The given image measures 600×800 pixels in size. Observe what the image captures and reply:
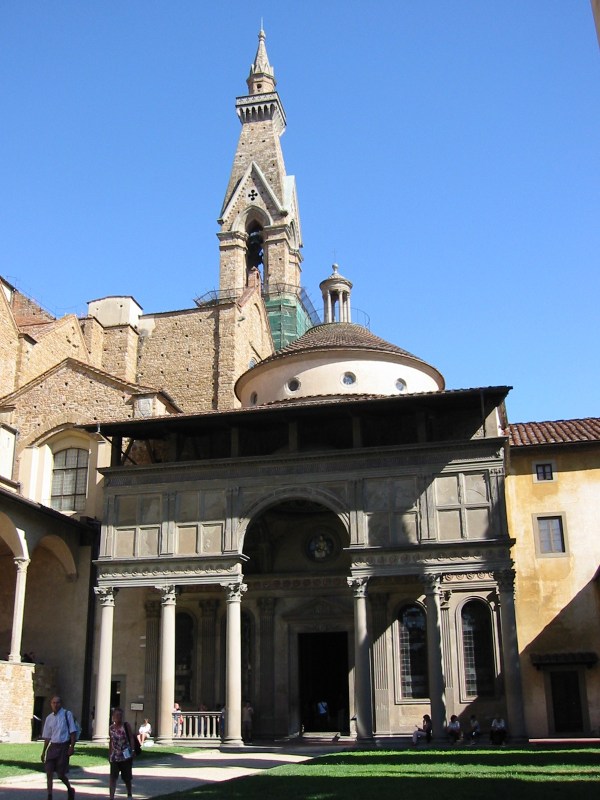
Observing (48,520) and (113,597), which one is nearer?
(113,597)

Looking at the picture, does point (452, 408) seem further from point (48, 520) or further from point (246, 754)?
point (48, 520)

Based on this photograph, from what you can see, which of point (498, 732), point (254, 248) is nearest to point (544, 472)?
point (498, 732)

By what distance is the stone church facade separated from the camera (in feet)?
76.6

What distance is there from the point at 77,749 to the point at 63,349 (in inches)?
794

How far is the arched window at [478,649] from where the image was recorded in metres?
25.2

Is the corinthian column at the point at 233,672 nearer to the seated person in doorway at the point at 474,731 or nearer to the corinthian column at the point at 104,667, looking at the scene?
the corinthian column at the point at 104,667

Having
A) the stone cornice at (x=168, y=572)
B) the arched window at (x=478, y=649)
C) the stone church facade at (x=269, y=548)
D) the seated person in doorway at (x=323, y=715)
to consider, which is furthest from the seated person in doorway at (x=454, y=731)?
the stone cornice at (x=168, y=572)

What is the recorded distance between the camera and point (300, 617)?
27203mm

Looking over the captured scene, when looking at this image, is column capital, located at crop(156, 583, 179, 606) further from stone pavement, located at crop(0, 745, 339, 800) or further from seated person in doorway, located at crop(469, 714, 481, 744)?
seated person in doorway, located at crop(469, 714, 481, 744)

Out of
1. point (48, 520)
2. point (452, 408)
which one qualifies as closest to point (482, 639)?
point (452, 408)

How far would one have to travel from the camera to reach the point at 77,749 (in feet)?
66.6

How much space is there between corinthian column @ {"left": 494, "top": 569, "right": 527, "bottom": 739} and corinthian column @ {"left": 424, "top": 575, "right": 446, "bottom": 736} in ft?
5.03

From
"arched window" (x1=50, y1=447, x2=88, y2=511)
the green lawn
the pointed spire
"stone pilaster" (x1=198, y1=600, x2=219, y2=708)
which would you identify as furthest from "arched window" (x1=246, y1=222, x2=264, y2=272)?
the green lawn

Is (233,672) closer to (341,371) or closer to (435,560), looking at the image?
(435,560)
